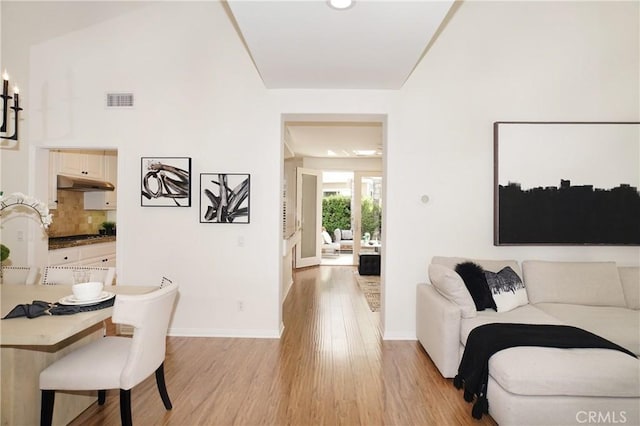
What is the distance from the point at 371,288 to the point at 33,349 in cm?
487

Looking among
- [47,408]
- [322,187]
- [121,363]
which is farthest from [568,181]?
[322,187]

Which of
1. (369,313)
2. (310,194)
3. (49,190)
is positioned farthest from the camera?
(310,194)

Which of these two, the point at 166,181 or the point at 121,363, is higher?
the point at 166,181

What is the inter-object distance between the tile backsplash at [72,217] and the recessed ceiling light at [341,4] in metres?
4.86

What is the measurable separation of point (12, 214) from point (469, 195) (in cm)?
498

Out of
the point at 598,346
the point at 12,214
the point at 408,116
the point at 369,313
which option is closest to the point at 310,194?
the point at 369,313

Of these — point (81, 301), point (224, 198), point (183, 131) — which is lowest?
point (81, 301)

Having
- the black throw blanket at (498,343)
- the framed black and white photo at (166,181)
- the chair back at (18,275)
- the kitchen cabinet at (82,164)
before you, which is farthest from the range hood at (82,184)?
the black throw blanket at (498,343)

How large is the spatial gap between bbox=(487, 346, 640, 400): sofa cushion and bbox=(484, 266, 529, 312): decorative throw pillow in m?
0.91

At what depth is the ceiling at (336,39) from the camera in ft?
7.20

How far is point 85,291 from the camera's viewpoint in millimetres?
2031

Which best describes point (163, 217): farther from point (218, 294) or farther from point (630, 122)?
point (630, 122)

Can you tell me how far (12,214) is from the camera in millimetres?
3699

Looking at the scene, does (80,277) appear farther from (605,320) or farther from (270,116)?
(605,320)
